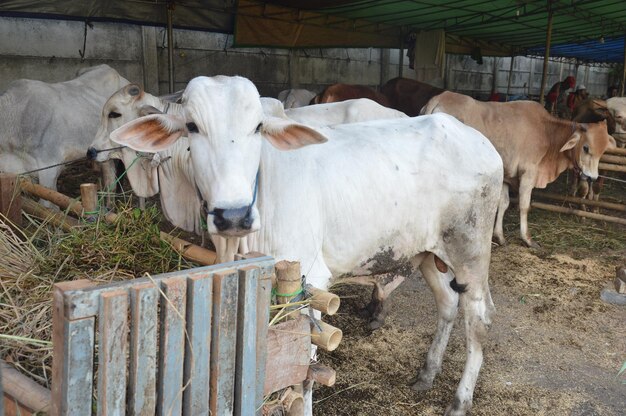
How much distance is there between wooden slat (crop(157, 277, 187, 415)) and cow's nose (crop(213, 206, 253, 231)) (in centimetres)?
74

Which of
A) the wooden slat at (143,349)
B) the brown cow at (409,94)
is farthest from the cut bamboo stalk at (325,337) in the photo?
the brown cow at (409,94)

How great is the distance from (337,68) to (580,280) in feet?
34.4

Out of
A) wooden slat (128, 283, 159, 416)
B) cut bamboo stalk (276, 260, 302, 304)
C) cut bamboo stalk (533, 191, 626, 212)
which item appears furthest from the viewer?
cut bamboo stalk (533, 191, 626, 212)

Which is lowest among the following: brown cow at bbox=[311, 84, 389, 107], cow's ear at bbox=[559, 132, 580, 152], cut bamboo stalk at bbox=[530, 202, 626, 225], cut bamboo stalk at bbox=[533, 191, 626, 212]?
cut bamboo stalk at bbox=[530, 202, 626, 225]

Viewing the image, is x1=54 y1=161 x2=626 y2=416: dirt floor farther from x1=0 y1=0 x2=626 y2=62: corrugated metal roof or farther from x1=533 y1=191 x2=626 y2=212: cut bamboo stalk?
x1=0 y1=0 x2=626 y2=62: corrugated metal roof

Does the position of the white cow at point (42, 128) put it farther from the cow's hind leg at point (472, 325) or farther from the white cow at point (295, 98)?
the cow's hind leg at point (472, 325)

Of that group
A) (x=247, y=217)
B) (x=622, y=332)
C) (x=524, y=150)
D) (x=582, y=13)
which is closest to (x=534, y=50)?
(x=582, y=13)

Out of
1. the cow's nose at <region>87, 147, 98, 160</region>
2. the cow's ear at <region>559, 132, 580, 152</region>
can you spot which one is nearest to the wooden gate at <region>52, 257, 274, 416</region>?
the cow's nose at <region>87, 147, 98, 160</region>

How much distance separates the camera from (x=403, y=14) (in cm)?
1182

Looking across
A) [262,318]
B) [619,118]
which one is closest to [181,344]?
[262,318]

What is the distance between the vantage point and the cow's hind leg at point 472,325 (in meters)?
3.44

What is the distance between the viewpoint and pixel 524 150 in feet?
24.0

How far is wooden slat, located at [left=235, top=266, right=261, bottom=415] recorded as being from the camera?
1.60 m

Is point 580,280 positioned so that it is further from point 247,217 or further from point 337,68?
point 337,68
